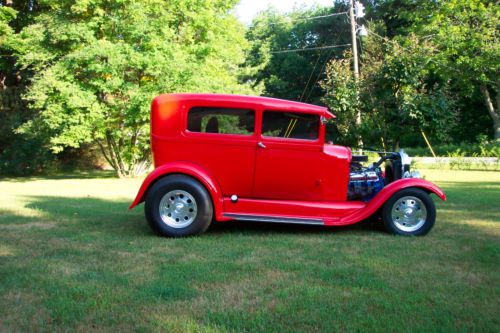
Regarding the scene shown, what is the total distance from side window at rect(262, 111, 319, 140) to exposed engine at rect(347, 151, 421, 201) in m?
0.86

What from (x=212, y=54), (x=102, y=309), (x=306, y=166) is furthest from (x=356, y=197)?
(x=212, y=54)

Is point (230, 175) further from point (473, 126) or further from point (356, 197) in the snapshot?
point (473, 126)

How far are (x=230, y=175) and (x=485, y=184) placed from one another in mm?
9368

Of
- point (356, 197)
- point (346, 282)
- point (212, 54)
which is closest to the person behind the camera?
point (346, 282)

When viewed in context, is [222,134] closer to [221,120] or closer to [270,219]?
[221,120]

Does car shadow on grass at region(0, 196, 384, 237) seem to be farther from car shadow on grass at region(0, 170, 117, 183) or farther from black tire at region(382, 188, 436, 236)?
car shadow on grass at region(0, 170, 117, 183)

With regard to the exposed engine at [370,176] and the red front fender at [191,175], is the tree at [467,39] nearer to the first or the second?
the exposed engine at [370,176]

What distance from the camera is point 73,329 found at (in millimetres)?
3191

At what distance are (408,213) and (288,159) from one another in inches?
69.8

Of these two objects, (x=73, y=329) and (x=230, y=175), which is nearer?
(x=73, y=329)

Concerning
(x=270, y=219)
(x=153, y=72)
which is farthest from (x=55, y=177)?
(x=270, y=219)

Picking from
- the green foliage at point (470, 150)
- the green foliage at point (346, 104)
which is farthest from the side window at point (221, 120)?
the green foliage at point (470, 150)

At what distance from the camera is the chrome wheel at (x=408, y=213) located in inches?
253

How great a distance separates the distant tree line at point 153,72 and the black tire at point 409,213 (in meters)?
4.25
